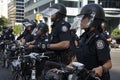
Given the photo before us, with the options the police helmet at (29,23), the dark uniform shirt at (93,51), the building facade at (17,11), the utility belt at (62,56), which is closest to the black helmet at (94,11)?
the dark uniform shirt at (93,51)

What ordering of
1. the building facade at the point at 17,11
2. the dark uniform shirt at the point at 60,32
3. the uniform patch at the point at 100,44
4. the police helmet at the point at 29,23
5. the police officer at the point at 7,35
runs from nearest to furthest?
the uniform patch at the point at 100,44 < the dark uniform shirt at the point at 60,32 < the police helmet at the point at 29,23 < the police officer at the point at 7,35 < the building facade at the point at 17,11

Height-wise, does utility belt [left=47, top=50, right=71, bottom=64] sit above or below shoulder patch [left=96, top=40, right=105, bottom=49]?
below

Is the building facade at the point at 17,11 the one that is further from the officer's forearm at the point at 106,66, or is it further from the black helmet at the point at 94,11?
the officer's forearm at the point at 106,66

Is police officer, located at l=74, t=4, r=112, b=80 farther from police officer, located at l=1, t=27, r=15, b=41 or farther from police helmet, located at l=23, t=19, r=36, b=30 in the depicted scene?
police officer, located at l=1, t=27, r=15, b=41

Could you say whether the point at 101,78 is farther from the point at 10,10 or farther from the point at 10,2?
the point at 10,2

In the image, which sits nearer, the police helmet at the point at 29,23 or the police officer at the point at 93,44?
the police officer at the point at 93,44

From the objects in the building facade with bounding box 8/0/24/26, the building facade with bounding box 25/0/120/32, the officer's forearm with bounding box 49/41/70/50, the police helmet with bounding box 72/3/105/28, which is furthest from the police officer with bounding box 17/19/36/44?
the building facade with bounding box 8/0/24/26

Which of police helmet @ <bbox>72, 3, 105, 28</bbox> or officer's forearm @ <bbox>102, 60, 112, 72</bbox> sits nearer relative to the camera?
officer's forearm @ <bbox>102, 60, 112, 72</bbox>

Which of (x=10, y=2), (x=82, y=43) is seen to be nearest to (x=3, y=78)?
(x=82, y=43)

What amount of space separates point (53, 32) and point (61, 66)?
2343 mm

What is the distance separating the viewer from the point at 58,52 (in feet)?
22.7

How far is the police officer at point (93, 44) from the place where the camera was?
4426 mm

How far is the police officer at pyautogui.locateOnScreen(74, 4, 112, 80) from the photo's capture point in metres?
4.43

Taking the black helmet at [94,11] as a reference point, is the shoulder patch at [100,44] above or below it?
below
